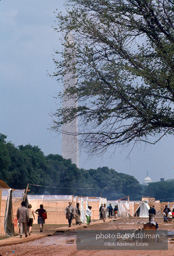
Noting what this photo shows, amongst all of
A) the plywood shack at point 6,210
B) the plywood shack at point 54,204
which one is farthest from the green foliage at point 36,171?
the plywood shack at point 6,210

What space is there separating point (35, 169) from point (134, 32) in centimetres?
9203

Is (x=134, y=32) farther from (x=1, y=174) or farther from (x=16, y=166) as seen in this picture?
(x=16, y=166)

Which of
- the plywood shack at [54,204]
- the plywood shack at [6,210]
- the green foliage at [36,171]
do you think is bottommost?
the plywood shack at [6,210]

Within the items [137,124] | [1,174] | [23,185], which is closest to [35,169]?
[23,185]

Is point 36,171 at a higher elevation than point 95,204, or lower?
higher

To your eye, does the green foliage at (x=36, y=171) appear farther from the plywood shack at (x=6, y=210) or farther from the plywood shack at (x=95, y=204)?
the plywood shack at (x=6, y=210)

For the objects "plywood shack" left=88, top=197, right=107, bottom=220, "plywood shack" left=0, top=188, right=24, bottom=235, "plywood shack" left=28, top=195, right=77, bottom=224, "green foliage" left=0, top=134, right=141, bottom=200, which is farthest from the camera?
"green foliage" left=0, top=134, right=141, bottom=200

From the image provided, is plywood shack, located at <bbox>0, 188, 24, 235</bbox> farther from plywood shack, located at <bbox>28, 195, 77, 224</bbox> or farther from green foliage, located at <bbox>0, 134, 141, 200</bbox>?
green foliage, located at <bbox>0, 134, 141, 200</bbox>

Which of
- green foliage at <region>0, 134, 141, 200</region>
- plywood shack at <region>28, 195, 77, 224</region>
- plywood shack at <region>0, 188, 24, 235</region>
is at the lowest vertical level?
plywood shack at <region>0, 188, 24, 235</region>

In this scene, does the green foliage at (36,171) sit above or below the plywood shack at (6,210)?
above

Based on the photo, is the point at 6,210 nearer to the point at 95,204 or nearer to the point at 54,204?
the point at 54,204

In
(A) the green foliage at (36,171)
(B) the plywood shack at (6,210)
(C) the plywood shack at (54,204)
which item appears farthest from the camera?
(A) the green foliage at (36,171)

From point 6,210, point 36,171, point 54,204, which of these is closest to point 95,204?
point 54,204

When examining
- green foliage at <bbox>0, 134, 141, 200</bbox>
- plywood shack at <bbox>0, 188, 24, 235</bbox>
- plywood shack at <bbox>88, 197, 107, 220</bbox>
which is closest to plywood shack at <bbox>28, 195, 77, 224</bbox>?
plywood shack at <bbox>88, 197, 107, 220</bbox>
